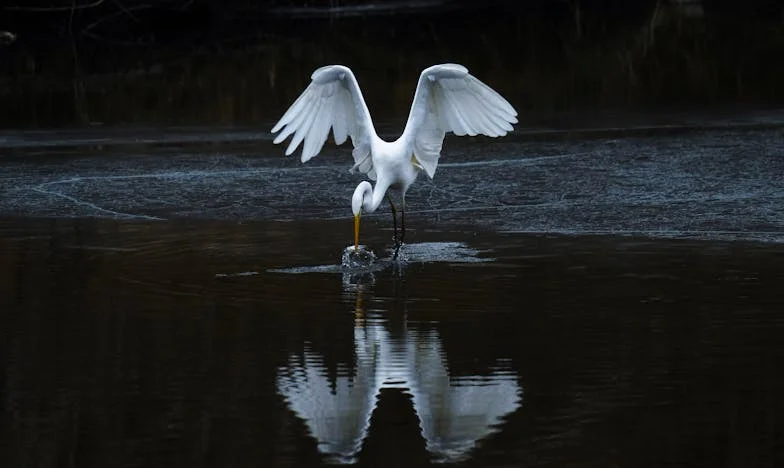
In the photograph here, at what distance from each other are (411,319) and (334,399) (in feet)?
5.99

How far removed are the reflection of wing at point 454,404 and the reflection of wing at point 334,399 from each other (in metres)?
0.23

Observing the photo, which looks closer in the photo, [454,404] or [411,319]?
[454,404]

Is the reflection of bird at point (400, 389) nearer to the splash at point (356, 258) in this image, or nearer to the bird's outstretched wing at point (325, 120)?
the splash at point (356, 258)

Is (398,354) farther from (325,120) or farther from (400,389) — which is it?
(325,120)

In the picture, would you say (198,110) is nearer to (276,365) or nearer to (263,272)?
(263,272)

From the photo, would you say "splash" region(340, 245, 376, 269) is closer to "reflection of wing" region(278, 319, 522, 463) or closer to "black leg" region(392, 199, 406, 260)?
"black leg" region(392, 199, 406, 260)

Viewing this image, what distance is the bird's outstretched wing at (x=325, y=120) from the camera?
12383 millimetres

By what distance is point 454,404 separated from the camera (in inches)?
277

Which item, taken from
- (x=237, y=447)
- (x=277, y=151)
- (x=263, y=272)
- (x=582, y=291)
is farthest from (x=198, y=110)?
(x=237, y=447)

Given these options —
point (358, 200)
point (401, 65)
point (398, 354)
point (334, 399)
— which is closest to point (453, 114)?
point (358, 200)

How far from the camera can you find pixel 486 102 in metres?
12.3

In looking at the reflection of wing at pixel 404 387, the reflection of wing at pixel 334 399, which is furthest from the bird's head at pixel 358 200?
the reflection of wing at pixel 334 399

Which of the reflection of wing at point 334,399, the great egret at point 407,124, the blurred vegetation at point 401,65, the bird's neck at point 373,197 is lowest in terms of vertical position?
the reflection of wing at point 334,399

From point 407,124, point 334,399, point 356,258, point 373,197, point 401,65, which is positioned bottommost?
point 334,399
